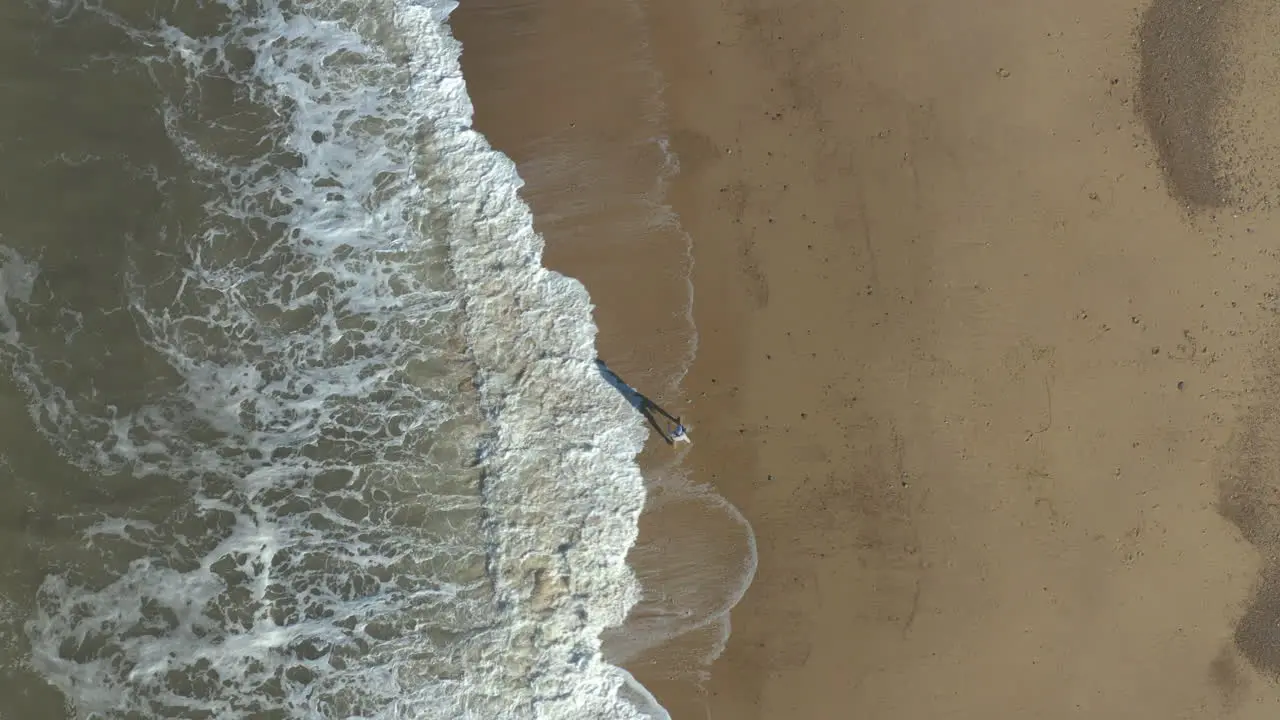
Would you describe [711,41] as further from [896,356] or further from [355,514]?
[355,514]

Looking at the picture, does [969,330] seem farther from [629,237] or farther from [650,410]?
[629,237]

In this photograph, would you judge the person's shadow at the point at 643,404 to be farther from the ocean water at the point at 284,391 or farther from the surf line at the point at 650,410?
the ocean water at the point at 284,391

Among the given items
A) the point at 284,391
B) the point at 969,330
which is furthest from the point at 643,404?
the point at 284,391

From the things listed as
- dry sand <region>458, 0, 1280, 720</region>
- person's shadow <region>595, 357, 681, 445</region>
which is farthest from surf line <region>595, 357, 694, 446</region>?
dry sand <region>458, 0, 1280, 720</region>

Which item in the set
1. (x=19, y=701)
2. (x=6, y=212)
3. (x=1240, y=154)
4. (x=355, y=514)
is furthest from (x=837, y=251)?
(x=19, y=701)

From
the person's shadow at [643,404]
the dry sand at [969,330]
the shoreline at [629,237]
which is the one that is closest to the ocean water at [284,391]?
the person's shadow at [643,404]

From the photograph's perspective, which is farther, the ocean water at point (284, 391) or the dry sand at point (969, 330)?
the ocean water at point (284, 391)
